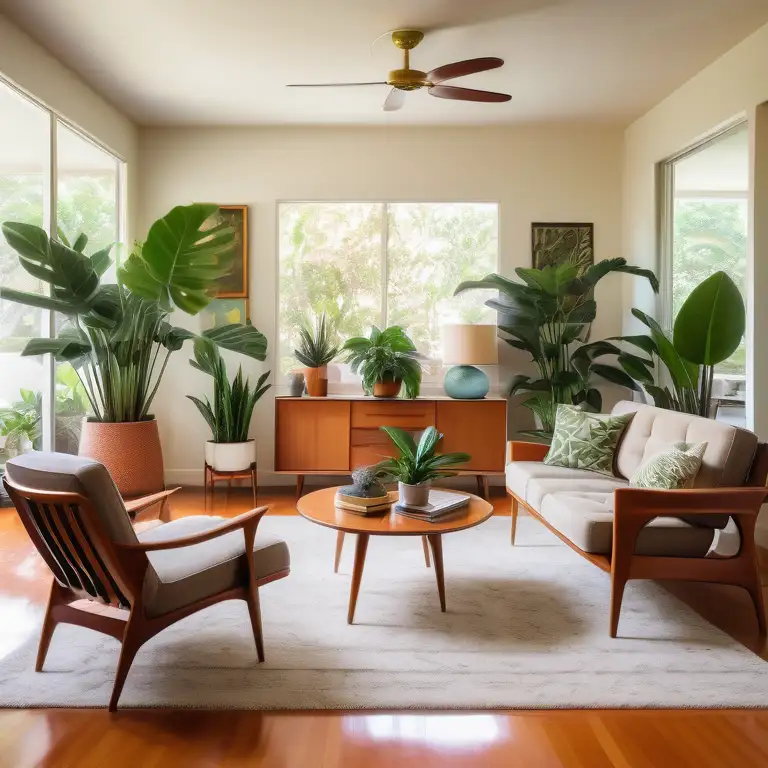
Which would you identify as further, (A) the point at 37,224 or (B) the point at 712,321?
(A) the point at 37,224

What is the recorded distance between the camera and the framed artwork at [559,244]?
5527mm

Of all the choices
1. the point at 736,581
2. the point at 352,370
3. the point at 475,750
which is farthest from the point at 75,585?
the point at 352,370

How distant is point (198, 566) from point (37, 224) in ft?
9.36

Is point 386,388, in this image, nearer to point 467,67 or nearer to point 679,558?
point 467,67

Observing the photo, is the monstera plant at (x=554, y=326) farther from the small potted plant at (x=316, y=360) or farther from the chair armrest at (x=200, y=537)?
the chair armrest at (x=200, y=537)

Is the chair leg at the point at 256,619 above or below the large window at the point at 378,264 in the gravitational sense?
below

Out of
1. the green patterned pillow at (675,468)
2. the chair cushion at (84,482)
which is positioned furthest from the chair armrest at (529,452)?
the chair cushion at (84,482)

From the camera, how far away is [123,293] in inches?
166

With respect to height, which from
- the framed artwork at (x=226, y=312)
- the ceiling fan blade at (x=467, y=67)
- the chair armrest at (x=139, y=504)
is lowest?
the chair armrest at (x=139, y=504)

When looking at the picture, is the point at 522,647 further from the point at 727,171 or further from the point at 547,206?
the point at 547,206

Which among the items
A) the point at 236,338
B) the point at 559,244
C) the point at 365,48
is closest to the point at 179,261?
the point at 236,338

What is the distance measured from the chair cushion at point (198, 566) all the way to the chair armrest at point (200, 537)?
108 mm

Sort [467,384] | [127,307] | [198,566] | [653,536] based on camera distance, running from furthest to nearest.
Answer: [467,384], [127,307], [653,536], [198,566]

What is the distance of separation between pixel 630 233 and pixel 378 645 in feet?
13.6
